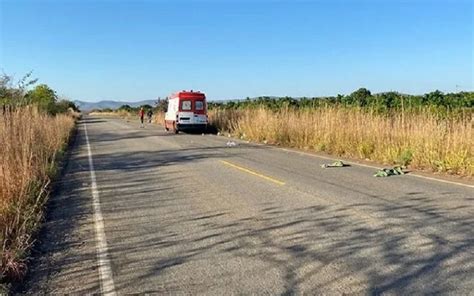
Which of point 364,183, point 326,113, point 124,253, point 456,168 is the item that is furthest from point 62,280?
point 326,113

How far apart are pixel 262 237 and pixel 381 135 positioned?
34.4 feet

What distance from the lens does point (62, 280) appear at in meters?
5.02

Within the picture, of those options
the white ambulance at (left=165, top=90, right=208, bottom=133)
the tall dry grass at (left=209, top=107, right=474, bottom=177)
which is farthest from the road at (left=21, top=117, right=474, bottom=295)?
the white ambulance at (left=165, top=90, right=208, bottom=133)

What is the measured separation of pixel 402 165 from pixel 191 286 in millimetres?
10011

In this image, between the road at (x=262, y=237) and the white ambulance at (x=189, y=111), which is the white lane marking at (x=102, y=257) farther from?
the white ambulance at (x=189, y=111)

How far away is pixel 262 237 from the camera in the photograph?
6203 millimetres

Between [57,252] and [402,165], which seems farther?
[402,165]

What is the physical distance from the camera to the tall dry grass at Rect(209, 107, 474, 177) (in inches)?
486

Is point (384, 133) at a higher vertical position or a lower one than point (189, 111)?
lower

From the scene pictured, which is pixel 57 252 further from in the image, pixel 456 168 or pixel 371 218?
pixel 456 168

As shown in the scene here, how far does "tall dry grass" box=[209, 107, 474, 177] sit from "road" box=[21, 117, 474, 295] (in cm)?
190

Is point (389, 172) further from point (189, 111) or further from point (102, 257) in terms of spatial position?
point (189, 111)

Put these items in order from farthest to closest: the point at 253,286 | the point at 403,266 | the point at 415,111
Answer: the point at 415,111, the point at 403,266, the point at 253,286

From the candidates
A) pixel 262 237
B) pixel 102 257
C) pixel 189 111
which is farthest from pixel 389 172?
pixel 189 111
